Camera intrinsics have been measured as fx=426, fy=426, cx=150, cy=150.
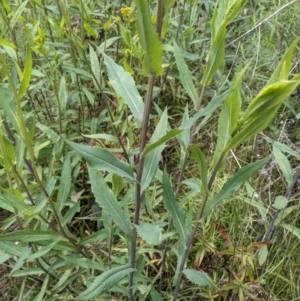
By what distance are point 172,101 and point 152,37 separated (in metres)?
1.92

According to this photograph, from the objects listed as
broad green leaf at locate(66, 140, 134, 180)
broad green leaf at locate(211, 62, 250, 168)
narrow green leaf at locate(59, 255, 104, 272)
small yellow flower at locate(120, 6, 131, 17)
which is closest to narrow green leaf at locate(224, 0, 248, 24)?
broad green leaf at locate(211, 62, 250, 168)

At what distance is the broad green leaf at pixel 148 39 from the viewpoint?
0.78 metres

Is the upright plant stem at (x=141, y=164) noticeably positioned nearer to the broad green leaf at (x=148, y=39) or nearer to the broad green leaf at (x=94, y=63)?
the broad green leaf at (x=148, y=39)

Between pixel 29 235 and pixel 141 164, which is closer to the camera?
pixel 141 164

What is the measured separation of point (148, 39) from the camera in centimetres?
84

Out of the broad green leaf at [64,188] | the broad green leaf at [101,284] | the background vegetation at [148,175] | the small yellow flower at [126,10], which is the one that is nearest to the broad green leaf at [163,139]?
the background vegetation at [148,175]

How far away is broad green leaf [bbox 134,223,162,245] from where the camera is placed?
1.10 meters

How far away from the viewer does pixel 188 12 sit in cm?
252

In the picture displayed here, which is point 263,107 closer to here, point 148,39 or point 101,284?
point 148,39

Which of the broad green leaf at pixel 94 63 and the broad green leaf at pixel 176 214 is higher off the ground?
the broad green leaf at pixel 94 63

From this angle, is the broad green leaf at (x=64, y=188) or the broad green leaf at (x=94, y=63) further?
the broad green leaf at (x=94, y=63)

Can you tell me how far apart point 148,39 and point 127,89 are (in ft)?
1.00

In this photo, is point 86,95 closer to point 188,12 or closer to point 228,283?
point 188,12

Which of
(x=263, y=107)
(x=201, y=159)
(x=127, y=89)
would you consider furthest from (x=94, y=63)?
(x=263, y=107)
